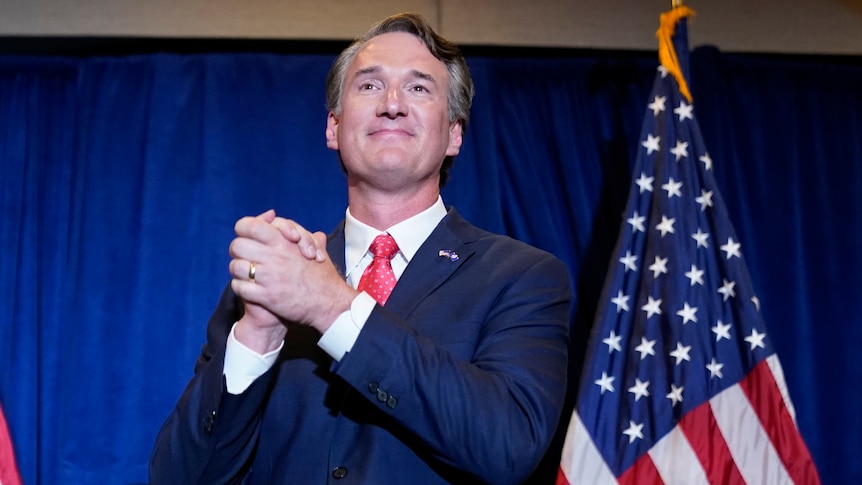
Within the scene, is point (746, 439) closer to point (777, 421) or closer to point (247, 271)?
point (777, 421)

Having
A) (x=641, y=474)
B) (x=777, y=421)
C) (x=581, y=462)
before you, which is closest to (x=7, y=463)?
(x=581, y=462)

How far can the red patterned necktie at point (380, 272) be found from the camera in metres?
1.61

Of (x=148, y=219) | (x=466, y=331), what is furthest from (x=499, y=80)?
(x=466, y=331)

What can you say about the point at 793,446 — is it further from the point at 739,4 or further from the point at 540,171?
the point at 739,4

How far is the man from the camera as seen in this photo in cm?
130

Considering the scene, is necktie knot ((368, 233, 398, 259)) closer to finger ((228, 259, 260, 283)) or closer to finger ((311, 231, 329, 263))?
finger ((311, 231, 329, 263))

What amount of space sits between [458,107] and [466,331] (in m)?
0.62

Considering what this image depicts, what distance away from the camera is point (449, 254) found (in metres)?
1.62

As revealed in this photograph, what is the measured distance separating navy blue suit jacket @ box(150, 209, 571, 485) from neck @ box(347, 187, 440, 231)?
0.17 m

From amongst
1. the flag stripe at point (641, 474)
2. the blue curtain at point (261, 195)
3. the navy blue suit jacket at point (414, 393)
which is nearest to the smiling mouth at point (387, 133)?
the navy blue suit jacket at point (414, 393)

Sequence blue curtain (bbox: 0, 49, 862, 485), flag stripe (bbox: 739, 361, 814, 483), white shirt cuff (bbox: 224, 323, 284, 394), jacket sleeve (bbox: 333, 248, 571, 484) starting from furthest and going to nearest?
blue curtain (bbox: 0, 49, 862, 485) < flag stripe (bbox: 739, 361, 814, 483) < white shirt cuff (bbox: 224, 323, 284, 394) < jacket sleeve (bbox: 333, 248, 571, 484)

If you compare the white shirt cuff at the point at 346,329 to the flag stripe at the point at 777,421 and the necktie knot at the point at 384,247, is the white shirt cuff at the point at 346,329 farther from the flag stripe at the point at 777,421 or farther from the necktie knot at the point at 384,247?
the flag stripe at the point at 777,421

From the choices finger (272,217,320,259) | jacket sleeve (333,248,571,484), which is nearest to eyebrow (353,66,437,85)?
jacket sleeve (333,248,571,484)

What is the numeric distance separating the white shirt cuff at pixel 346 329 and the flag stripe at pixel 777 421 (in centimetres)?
183
